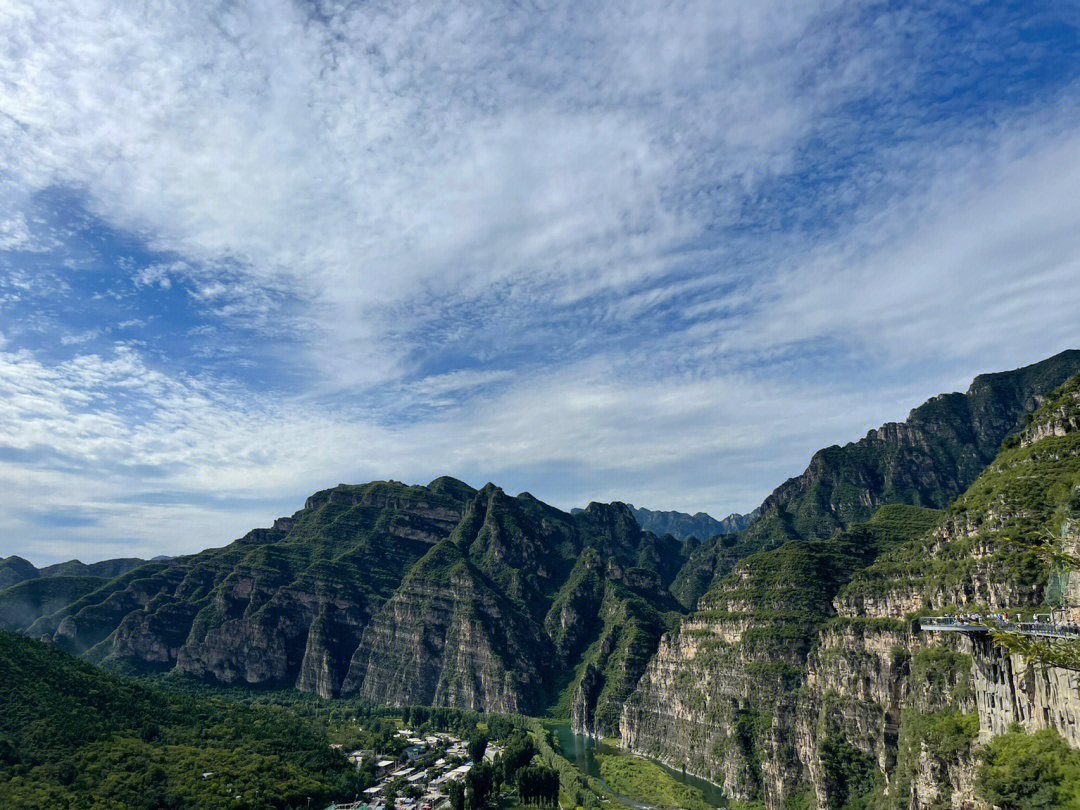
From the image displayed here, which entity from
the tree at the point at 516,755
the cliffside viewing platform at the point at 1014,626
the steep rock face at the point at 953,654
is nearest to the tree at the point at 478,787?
the tree at the point at 516,755

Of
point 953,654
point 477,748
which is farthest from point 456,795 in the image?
point 953,654

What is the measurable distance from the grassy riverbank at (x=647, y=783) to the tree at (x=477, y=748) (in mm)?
33919

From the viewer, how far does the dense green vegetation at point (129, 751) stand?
9888cm

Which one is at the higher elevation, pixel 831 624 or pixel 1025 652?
pixel 1025 652

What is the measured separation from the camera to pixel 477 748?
179000 mm

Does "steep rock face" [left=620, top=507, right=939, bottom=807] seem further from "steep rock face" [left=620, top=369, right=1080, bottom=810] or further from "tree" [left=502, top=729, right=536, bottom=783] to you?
"tree" [left=502, top=729, right=536, bottom=783]

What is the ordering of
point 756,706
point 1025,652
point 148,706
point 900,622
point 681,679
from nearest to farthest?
point 1025,652
point 900,622
point 148,706
point 756,706
point 681,679

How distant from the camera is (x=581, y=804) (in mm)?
129875

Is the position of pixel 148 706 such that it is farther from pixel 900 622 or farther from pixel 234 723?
pixel 900 622

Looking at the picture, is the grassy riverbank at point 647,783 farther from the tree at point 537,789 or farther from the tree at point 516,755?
the tree at point 537,789

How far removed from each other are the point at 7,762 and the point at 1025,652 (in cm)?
13669

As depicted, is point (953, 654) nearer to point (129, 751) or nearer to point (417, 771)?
point (417, 771)

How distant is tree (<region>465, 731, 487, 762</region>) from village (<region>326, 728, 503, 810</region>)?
5.20ft

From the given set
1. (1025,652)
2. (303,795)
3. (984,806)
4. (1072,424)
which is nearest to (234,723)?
(303,795)
